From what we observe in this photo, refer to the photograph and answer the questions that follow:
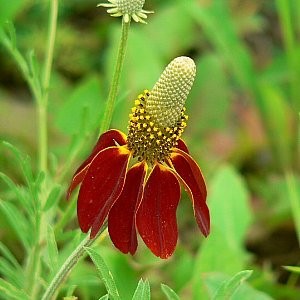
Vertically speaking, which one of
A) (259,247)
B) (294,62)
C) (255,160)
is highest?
(294,62)

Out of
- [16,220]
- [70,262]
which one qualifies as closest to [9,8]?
[16,220]

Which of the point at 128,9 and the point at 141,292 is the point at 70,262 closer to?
the point at 141,292

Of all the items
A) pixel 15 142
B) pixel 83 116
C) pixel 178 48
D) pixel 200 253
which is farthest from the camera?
pixel 178 48

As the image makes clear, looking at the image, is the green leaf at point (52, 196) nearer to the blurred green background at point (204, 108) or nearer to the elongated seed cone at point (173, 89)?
the elongated seed cone at point (173, 89)

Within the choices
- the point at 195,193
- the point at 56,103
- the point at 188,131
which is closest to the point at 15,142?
the point at 56,103

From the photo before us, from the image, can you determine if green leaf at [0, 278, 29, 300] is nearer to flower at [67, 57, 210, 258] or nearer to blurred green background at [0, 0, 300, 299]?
flower at [67, 57, 210, 258]

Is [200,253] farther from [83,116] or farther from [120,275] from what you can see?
[83,116]

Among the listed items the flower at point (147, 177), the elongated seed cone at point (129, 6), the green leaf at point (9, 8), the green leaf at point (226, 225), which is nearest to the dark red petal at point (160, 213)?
the flower at point (147, 177)
